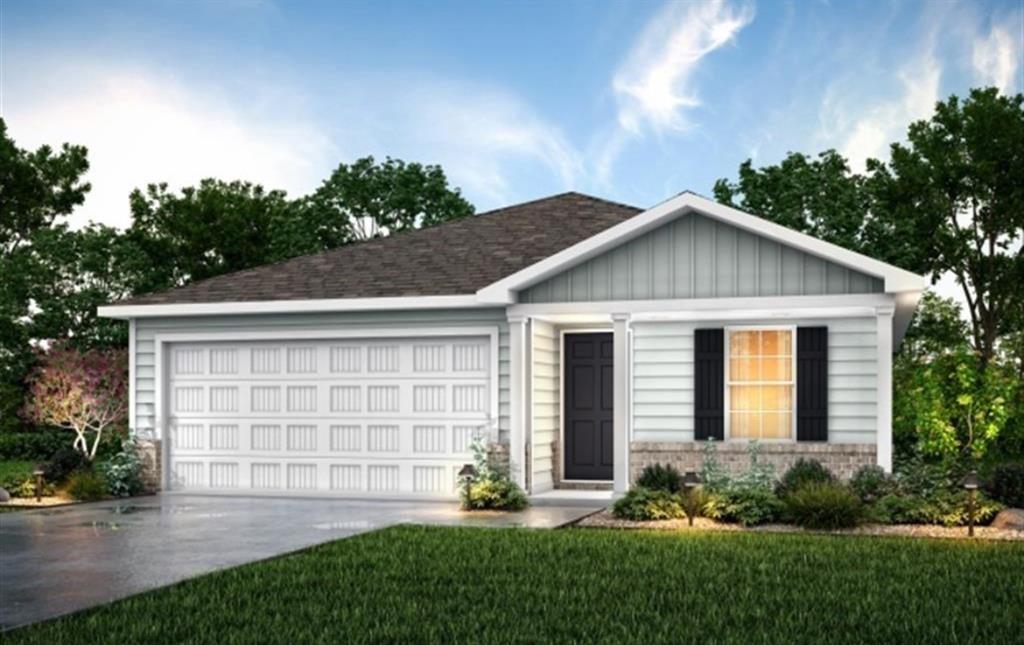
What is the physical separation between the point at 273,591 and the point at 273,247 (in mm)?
27518

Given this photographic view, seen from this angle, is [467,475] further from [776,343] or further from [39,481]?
[39,481]

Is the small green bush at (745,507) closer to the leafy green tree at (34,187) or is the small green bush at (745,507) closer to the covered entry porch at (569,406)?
the covered entry porch at (569,406)

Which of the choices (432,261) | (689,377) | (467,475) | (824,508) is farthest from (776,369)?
(432,261)

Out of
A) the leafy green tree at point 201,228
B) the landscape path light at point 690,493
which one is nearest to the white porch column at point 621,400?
the landscape path light at point 690,493

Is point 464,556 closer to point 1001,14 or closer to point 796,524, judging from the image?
point 796,524

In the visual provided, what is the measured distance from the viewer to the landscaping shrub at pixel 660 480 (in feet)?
48.3

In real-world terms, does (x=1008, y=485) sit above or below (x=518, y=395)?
below

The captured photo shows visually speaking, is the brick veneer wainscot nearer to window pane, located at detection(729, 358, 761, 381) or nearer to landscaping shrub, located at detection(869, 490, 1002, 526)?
window pane, located at detection(729, 358, 761, 381)

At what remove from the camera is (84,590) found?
891 centimetres

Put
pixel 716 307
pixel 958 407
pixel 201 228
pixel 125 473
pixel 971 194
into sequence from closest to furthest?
1. pixel 716 307
2. pixel 125 473
3. pixel 958 407
4. pixel 971 194
5. pixel 201 228

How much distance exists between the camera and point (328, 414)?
16953mm

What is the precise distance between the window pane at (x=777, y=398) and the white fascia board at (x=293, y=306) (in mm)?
4053

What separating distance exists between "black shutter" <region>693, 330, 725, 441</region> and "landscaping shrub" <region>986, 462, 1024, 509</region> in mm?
3479

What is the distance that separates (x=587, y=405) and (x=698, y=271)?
3.21 metres
